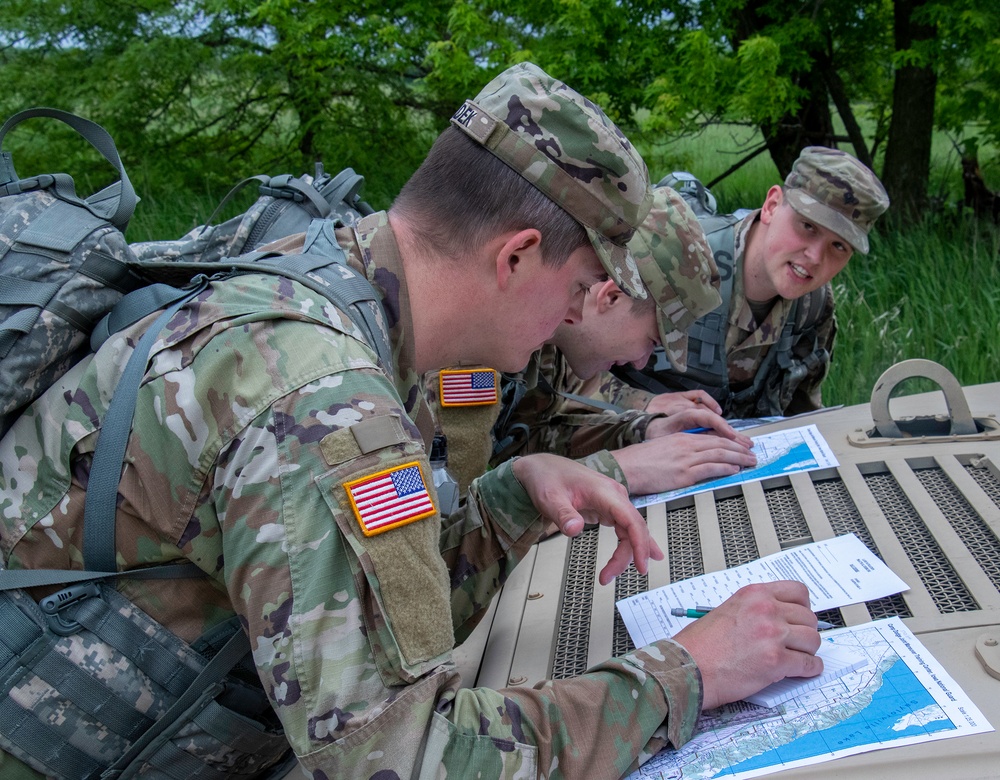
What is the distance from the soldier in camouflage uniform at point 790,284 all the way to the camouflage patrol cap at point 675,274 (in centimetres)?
42

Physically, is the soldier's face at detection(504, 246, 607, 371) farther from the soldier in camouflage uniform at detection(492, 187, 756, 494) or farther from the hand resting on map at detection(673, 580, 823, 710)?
the soldier in camouflage uniform at detection(492, 187, 756, 494)

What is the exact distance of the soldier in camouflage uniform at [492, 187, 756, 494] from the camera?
2295mm

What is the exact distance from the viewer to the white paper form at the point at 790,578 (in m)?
1.60

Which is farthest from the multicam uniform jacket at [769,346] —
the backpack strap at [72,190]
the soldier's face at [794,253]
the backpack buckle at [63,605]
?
the backpack buckle at [63,605]

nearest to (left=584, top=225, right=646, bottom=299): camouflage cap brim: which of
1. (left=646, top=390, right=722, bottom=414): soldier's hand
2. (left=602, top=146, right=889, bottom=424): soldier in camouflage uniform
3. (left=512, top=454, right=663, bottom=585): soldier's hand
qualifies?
(left=512, top=454, right=663, bottom=585): soldier's hand

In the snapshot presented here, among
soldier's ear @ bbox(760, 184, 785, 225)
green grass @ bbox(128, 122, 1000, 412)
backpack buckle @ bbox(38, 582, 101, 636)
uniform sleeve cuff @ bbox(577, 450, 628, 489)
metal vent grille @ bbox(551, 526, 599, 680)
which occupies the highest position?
soldier's ear @ bbox(760, 184, 785, 225)

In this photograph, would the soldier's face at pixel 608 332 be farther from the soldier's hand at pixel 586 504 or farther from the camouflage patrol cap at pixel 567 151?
the camouflage patrol cap at pixel 567 151

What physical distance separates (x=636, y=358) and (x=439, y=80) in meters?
3.08

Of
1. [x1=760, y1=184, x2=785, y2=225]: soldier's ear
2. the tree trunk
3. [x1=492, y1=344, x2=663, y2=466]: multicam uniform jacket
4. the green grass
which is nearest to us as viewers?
[x1=492, y1=344, x2=663, y2=466]: multicam uniform jacket

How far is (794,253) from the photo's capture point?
→ 339 centimetres

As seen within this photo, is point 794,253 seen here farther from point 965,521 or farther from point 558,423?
point 965,521

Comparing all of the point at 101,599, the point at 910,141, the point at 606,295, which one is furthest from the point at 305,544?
the point at 910,141

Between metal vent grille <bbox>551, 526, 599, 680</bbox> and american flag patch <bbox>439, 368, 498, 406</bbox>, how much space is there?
45 centimetres

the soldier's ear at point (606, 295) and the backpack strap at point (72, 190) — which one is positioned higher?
the backpack strap at point (72, 190)
